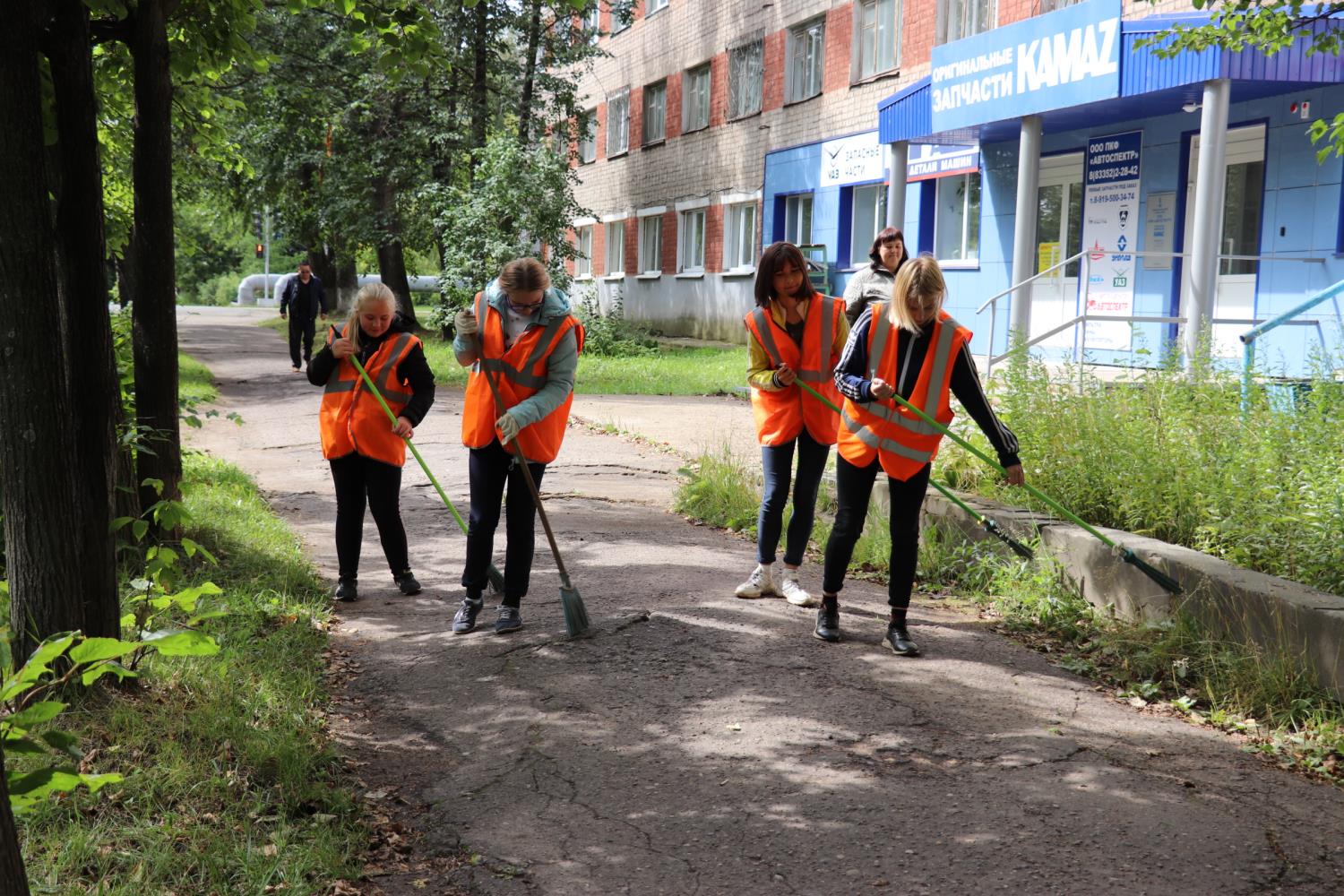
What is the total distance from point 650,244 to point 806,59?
28.4ft

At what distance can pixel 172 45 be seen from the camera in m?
7.20

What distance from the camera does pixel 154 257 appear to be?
5.88 m

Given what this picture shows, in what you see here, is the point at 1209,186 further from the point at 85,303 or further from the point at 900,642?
the point at 85,303

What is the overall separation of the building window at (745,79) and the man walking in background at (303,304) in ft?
34.2

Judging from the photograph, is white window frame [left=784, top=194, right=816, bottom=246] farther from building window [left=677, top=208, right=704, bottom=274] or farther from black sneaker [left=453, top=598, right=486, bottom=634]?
black sneaker [left=453, top=598, right=486, bottom=634]

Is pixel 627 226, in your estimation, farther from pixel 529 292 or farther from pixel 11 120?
pixel 11 120

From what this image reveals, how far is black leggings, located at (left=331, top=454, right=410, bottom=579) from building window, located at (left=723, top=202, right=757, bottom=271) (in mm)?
21752

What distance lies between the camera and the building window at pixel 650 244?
110 feet

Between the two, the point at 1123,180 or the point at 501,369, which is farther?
the point at 1123,180

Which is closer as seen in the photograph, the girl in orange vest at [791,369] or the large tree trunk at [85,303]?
the large tree trunk at [85,303]

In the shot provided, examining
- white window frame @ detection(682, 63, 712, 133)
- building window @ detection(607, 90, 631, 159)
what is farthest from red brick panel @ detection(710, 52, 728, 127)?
building window @ detection(607, 90, 631, 159)

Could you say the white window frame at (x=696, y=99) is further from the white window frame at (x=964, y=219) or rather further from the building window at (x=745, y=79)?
the white window frame at (x=964, y=219)

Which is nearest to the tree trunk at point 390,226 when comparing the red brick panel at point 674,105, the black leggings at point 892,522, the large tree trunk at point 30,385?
the red brick panel at point 674,105

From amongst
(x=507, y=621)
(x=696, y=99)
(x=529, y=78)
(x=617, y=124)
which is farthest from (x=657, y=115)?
(x=507, y=621)
